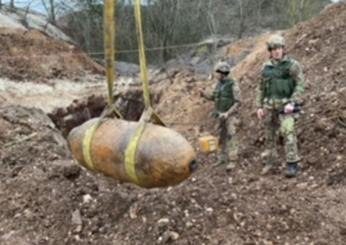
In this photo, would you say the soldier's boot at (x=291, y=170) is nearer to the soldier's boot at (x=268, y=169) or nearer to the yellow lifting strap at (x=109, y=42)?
the soldier's boot at (x=268, y=169)

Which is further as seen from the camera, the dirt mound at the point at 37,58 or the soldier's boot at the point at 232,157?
the dirt mound at the point at 37,58

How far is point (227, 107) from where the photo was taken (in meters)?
8.99

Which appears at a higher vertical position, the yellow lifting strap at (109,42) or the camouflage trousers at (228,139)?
the yellow lifting strap at (109,42)

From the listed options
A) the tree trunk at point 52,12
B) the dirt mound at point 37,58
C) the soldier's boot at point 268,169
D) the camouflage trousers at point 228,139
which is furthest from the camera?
the tree trunk at point 52,12

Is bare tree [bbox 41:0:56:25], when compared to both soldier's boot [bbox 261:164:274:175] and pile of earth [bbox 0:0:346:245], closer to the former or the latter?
pile of earth [bbox 0:0:346:245]

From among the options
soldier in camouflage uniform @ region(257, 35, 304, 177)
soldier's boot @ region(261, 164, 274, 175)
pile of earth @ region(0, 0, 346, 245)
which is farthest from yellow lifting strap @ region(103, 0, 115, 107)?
soldier's boot @ region(261, 164, 274, 175)

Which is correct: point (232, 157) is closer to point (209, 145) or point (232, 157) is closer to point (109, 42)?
point (209, 145)

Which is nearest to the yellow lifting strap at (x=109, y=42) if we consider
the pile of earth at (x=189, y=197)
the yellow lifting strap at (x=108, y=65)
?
the yellow lifting strap at (x=108, y=65)

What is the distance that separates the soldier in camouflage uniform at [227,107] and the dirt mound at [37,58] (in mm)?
10804

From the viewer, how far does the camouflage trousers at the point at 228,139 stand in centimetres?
903

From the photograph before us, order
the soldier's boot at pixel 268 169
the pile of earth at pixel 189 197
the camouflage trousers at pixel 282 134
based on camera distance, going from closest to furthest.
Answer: the pile of earth at pixel 189 197
the camouflage trousers at pixel 282 134
the soldier's boot at pixel 268 169

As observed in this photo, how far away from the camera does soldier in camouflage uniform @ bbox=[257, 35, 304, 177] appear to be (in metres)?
7.71

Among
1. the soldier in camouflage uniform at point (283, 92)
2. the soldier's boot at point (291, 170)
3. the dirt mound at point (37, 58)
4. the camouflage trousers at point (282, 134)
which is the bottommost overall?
the dirt mound at point (37, 58)

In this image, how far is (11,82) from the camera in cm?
1836
